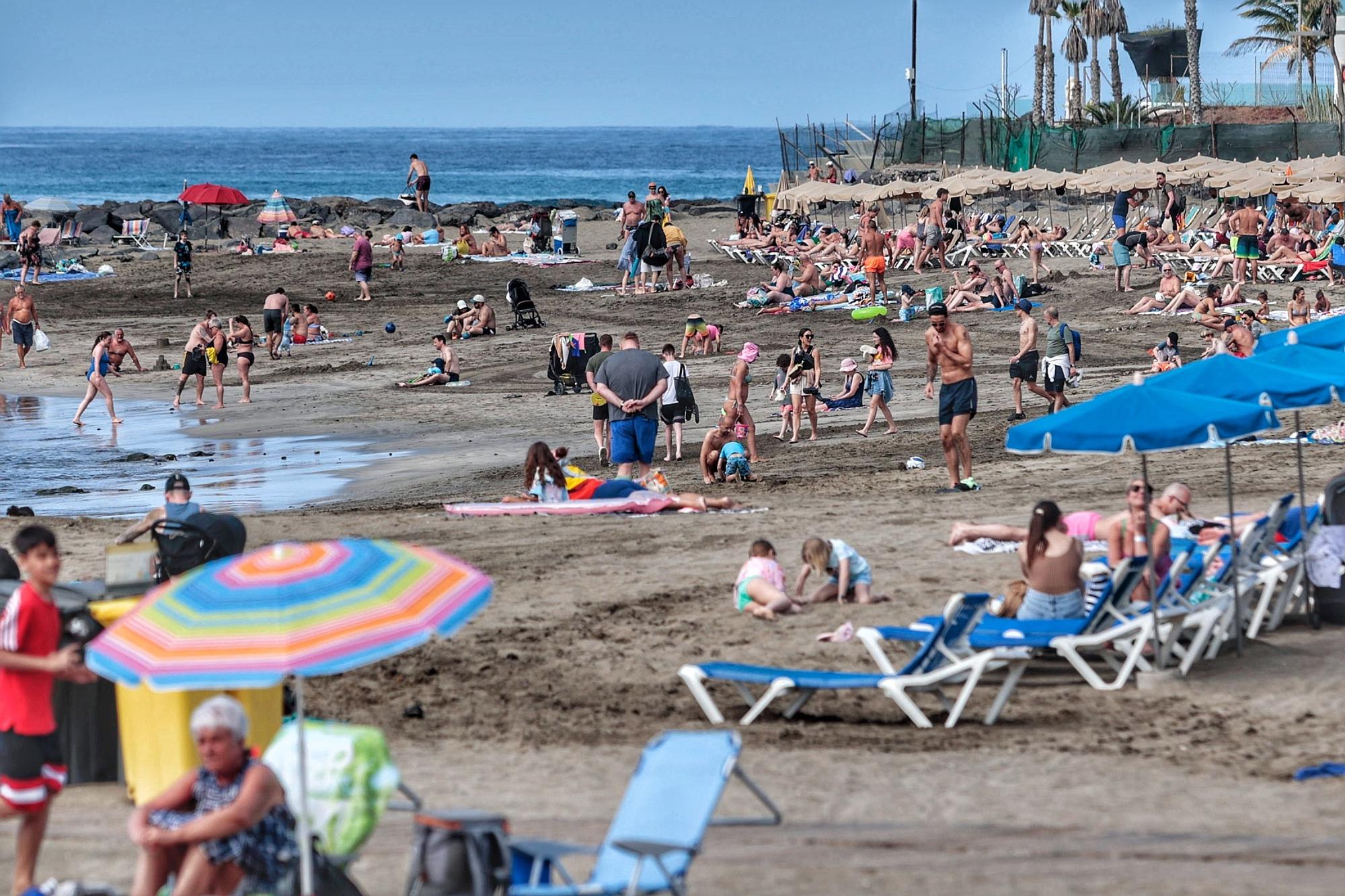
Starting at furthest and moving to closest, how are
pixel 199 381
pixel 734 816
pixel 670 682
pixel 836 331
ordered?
1. pixel 836 331
2. pixel 199 381
3. pixel 670 682
4. pixel 734 816

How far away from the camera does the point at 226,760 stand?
5008 mm

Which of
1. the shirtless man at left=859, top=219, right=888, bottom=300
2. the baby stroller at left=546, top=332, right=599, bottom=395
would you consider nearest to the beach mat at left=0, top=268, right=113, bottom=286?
the shirtless man at left=859, top=219, right=888, bottom=300

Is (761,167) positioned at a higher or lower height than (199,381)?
higher

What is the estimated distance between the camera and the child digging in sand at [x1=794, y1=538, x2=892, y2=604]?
1002 centimetres

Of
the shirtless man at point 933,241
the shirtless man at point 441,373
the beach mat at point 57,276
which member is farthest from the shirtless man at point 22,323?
the shirtless man at point 933,241

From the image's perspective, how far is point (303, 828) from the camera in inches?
196

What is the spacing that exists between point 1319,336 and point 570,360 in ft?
35.8

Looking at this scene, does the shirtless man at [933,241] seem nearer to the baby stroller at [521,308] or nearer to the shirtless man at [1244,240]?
the shirtless man at [1244,240]

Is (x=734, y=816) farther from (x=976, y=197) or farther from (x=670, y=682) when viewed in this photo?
(x=976, y=197)

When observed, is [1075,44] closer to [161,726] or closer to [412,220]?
[412,220]

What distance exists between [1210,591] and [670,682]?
10.0 feet

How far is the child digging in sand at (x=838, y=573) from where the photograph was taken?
10016 millimetres

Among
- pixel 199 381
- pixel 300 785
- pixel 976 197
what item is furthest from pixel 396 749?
pixel 976 197

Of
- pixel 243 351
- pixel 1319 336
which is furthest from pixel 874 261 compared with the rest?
pixel 1319 336
